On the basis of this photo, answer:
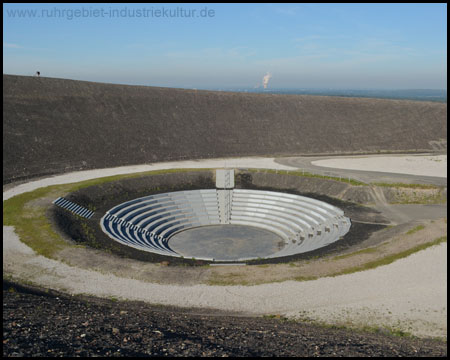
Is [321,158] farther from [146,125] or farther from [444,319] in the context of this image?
[444,319]

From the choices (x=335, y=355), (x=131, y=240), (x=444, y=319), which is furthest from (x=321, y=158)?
(x=335, y=355)

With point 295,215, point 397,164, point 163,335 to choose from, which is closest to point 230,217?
point 295,215

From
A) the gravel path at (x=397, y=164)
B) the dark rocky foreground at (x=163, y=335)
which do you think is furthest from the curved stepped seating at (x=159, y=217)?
the gravel path at (x=397, y=164)

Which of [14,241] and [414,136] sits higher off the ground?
[414,136]

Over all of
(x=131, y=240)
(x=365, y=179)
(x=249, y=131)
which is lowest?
(x=131, y=240)

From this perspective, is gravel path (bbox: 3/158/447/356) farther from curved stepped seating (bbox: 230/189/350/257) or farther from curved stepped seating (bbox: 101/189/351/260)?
curved stepped seating (bbox: 101/189/351/260)

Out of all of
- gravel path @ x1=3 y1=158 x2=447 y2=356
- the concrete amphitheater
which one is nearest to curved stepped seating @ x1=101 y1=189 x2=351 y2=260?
the concrete amphitheater

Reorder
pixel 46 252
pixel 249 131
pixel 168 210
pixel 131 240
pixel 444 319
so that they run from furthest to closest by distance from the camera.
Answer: pixel 249 131, pixel 168 210, pixel 131 240, pixel 46 252, pixel 444 319

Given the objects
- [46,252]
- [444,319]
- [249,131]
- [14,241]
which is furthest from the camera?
[249,131]
